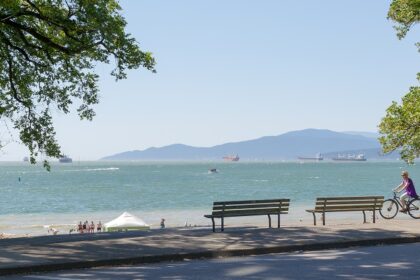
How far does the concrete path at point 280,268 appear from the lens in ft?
34.4

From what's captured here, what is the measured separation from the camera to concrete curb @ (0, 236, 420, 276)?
11539 mm

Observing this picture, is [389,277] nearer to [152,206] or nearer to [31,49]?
[31,49]

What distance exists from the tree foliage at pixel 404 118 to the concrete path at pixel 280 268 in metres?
10.1

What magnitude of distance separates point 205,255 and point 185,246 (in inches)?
38.8

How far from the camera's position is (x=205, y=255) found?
42.8 ft

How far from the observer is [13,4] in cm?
1731

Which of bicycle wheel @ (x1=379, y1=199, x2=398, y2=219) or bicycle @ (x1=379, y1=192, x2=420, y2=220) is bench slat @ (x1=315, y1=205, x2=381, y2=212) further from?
bicycle wheel @ (x1=379, y1=199, x2=398, y2=219)

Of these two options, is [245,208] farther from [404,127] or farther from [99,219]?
[99,219]

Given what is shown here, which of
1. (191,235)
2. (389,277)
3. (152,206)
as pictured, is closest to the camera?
(389,277)

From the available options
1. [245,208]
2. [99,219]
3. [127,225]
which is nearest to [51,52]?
[245,208]

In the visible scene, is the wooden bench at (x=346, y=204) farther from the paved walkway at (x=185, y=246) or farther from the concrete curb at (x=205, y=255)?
the concrete curb at (x=205, y=255)

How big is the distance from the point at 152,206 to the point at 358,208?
221 ft

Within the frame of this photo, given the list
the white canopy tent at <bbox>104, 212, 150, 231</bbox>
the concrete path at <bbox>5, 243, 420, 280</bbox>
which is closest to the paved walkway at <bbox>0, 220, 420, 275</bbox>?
the concrete path at <bbox>5, 243, 420, 280</bbox>

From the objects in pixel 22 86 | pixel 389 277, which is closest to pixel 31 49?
pixel 22 86
